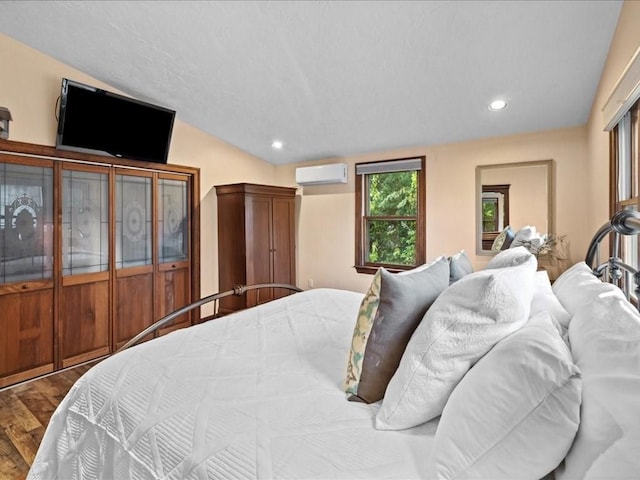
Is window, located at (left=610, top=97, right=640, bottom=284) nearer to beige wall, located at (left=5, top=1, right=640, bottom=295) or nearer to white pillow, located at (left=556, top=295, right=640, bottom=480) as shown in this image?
beige wall, located at (left=5, top=1, right=640, bottom=295)

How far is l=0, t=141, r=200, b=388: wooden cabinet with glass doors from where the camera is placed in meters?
2.95

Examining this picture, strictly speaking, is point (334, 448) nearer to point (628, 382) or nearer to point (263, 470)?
point (263, 470)

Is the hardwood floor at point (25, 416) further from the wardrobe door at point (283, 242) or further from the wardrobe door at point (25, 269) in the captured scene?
the wardrobe door at point (283, 242)

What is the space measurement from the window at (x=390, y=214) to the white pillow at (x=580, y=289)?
109 inches

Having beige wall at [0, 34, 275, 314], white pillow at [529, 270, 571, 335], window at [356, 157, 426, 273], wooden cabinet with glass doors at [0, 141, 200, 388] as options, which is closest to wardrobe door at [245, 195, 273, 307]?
beige wall at [0, 34, 275, 314]

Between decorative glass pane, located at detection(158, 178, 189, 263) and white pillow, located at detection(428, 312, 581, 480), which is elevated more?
decorative glass pane, located at detection(158, 178, 189, 263)

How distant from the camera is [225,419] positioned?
105cm

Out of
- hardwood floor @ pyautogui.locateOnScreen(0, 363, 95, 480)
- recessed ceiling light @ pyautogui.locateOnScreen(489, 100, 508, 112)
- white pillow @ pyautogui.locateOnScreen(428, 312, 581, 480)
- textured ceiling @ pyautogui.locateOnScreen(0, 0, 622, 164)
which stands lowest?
hardwood floor @ pyautogui.locateOnScreen(0, 363, 95, 480)

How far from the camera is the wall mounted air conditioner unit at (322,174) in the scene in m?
4.70

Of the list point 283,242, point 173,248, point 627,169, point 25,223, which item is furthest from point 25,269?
point 627,169

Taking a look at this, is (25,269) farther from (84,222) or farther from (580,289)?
(580,289)

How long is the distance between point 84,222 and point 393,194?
3466mm

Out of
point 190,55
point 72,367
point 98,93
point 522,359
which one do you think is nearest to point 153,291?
point 72,367

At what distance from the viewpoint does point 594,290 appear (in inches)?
44.5
